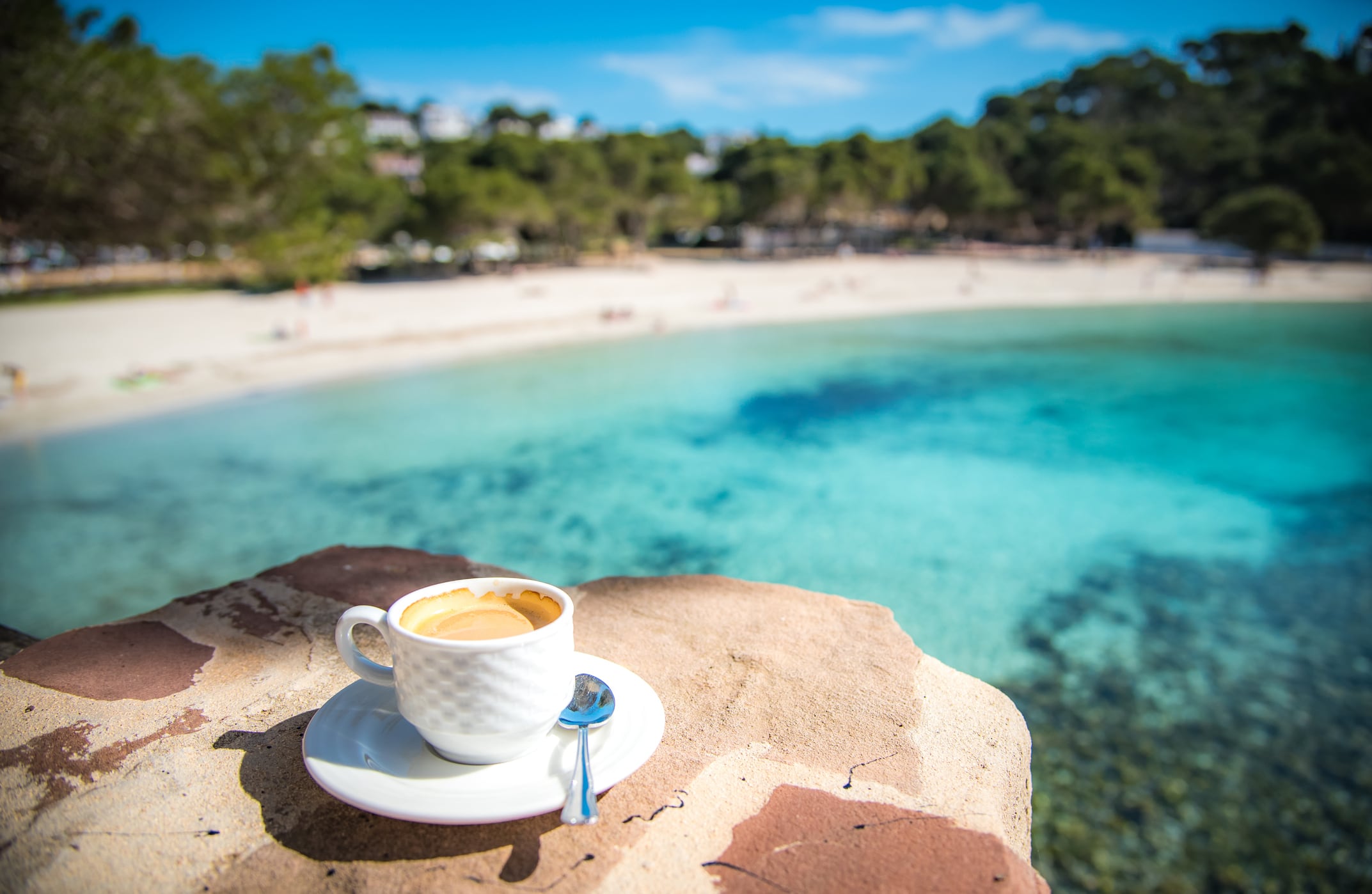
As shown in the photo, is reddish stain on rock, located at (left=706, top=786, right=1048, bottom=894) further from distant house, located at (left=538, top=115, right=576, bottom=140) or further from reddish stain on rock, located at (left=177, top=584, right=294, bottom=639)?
distant house, located at (left=538, top=115, right=576, bottom=140)

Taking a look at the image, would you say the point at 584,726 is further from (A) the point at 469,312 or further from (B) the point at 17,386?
(A) the point at 469,312

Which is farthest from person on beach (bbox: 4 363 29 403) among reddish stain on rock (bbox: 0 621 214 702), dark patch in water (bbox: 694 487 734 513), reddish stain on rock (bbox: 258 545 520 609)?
reddish stain on rock (bbox: 0 621 214 702)

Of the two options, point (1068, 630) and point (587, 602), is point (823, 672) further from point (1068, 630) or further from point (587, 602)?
point (1068, 630)

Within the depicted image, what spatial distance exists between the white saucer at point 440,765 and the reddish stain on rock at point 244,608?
0.94 meters

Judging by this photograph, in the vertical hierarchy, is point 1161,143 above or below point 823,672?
above

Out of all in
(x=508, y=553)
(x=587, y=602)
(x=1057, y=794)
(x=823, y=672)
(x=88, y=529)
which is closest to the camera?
(x=823, y=672)

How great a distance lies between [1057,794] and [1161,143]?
67.3m

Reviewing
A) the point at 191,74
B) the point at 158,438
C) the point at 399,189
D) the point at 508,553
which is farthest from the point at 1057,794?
the point at 399,189

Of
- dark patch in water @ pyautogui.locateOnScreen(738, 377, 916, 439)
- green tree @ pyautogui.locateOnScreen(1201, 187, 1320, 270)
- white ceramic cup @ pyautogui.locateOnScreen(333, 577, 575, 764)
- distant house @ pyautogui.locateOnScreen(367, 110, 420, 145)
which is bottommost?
dark patch in water @ pyautogui.locateOnScreen(738, 377, 916, 439)

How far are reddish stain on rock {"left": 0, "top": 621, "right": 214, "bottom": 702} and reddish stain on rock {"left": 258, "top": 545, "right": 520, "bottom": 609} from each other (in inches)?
16.9

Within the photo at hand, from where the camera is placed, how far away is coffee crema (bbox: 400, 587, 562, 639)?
4.51ft

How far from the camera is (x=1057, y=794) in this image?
4.51 metres

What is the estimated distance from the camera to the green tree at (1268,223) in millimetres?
37875

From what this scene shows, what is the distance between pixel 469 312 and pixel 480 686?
24.6 meters
